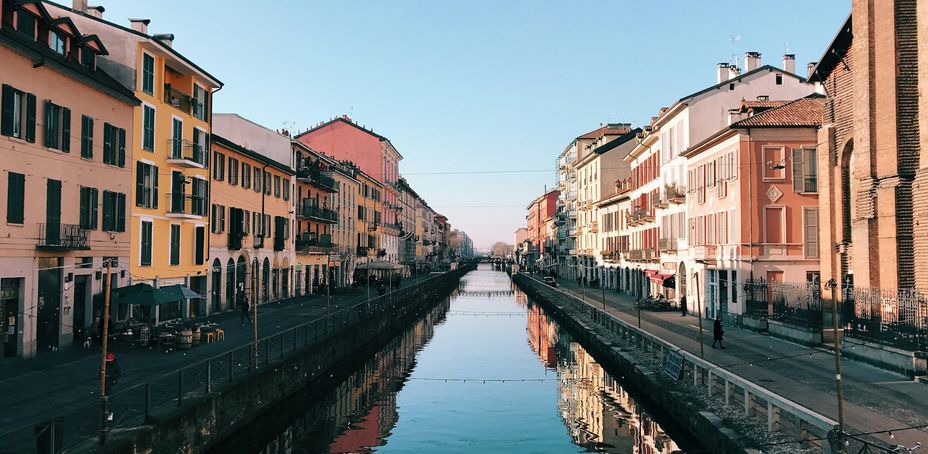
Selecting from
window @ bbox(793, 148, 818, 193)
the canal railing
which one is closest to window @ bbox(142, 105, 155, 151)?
the canal railing

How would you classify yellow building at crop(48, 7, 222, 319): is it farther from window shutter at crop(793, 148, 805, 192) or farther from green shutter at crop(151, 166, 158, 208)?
window shutter at crop(793, 148, 805, 192)

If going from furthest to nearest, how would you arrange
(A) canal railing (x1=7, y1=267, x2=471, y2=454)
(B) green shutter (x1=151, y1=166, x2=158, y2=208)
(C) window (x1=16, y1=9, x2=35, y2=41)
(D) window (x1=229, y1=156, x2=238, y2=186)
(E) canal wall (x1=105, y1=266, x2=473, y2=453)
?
1. (D) window (x1=229, y1=156, x2=238, y2=186)
2. (B) green shutter (x1=151, y1=166, x2=158, y2=208)
3. (C) window (x1=16, y1=9, x2=35, y2=41)
4. (E) canal wall (x1=105, y1=266, x2=473, y2=453)
5. (A) canal railing (x1=7, y1=267, x2=471, y2=454)

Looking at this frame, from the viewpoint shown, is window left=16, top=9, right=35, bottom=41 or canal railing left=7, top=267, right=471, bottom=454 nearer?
canal railing left=7, top=267, right=471, bottom=454

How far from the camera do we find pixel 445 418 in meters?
23.2

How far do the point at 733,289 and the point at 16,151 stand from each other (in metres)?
33.2

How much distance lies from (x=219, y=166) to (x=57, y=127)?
1642 cm

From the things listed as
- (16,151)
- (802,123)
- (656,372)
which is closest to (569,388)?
(656,372)

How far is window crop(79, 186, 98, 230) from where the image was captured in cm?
2631

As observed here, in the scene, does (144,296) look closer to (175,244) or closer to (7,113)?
(7,113)

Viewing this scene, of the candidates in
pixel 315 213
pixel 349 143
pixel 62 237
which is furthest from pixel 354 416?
pixel 349 143

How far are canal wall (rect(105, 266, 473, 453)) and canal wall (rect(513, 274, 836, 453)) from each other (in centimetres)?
1160

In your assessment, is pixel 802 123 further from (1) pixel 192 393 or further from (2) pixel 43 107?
(2) pixel 43 107

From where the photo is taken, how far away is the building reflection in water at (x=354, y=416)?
19.6m

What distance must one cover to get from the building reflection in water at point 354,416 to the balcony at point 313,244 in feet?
74.1
